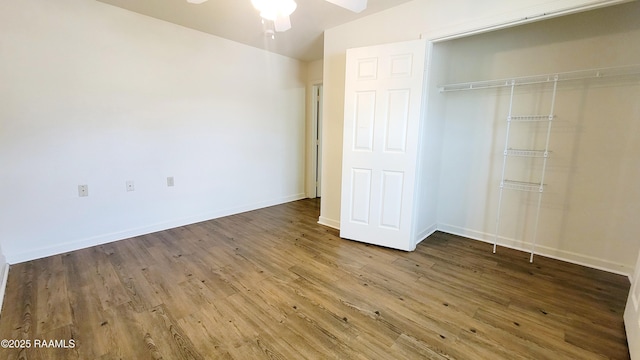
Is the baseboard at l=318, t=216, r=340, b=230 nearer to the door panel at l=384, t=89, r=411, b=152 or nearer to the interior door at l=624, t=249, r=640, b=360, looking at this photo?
the door panel at l=384, t=89, r=411, b=152

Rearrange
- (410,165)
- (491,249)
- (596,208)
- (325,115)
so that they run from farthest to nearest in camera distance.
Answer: (325,115)
(491,249)
(410,165)
(596,208)

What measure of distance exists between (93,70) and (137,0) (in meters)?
0.84

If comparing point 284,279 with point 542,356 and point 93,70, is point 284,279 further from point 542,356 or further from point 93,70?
point 93,70

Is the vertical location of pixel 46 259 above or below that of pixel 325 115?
below

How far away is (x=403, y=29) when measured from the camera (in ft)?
9.36

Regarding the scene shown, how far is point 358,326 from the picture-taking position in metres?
1.82

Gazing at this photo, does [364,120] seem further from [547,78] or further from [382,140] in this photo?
[547,78]

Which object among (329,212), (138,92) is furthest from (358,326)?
(138,92)

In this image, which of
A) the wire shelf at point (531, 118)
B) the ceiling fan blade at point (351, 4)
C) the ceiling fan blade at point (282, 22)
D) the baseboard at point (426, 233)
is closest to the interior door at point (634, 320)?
the wire shelf at point (531, 118)

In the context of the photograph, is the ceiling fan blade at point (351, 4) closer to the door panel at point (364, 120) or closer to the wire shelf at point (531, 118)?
the door panel at point (364, 120)

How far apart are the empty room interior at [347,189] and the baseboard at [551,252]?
15 millimetres

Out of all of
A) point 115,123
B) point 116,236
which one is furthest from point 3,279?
point 115,123

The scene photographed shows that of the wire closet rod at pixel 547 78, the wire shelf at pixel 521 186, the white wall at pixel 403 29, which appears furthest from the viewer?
the wire shelf at pixel 521 186

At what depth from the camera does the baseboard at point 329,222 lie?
12.1 feet
